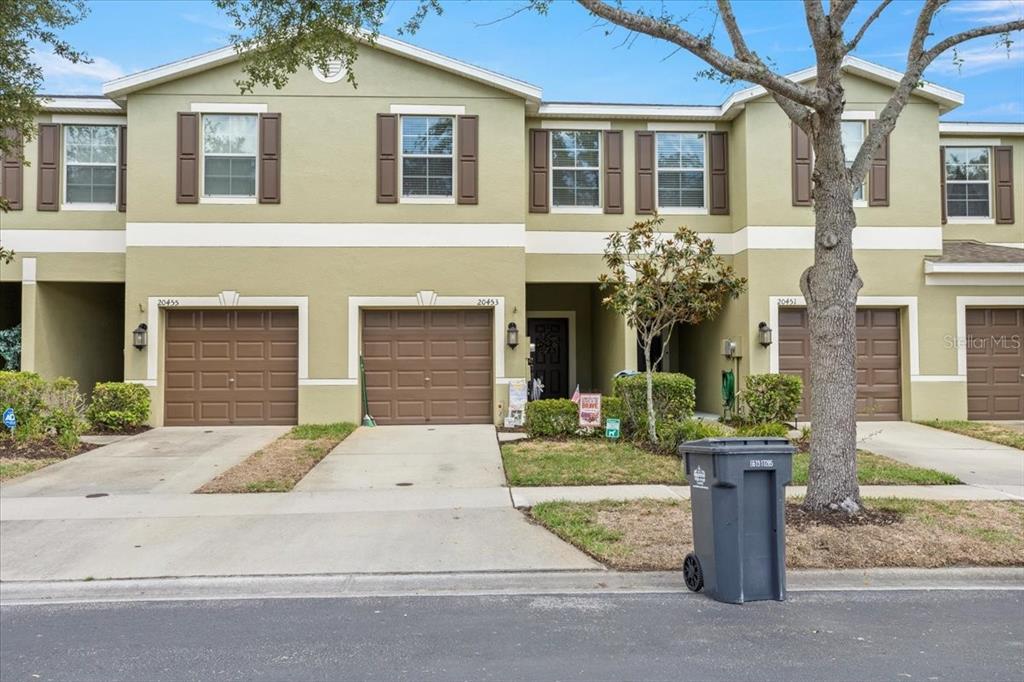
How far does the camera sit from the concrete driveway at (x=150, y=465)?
8953 millimetres

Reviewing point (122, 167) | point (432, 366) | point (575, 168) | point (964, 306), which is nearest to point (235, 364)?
point (432, 366)

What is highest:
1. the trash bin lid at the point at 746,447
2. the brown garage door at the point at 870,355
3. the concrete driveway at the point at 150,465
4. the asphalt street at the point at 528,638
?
the brown garage door at the point at 870,355

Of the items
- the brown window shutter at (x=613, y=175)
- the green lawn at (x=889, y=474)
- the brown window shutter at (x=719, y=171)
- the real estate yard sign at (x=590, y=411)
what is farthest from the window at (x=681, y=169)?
the green lawn at (x=889, y=474)

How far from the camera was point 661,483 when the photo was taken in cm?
905

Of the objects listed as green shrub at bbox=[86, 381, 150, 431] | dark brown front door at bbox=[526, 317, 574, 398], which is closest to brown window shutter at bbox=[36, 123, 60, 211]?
green shrub at bbox=[86, 381, 150, 431]

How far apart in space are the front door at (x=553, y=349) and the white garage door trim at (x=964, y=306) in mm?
8501

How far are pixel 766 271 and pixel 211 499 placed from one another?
11.2m

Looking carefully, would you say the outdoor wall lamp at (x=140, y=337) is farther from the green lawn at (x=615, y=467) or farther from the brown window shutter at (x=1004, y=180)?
the brown window shutter at (x=1004, y=180)

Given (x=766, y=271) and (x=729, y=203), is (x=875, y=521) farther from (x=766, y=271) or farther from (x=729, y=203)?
(x=729, y=203)

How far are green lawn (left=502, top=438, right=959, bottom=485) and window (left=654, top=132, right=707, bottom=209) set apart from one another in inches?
249

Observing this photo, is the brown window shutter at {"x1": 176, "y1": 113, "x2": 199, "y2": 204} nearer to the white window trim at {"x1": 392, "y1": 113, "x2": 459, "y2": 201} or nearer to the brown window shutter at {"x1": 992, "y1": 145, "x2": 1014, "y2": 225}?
the white window trim at {"x1": 392, "y1": 113, "x2": 459, "y2": 201}

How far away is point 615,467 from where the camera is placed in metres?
9.92

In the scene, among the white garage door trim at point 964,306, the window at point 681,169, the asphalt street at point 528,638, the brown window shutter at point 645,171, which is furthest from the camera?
the window at point 681,169

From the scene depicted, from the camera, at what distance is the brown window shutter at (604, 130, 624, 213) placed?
1543 cm
